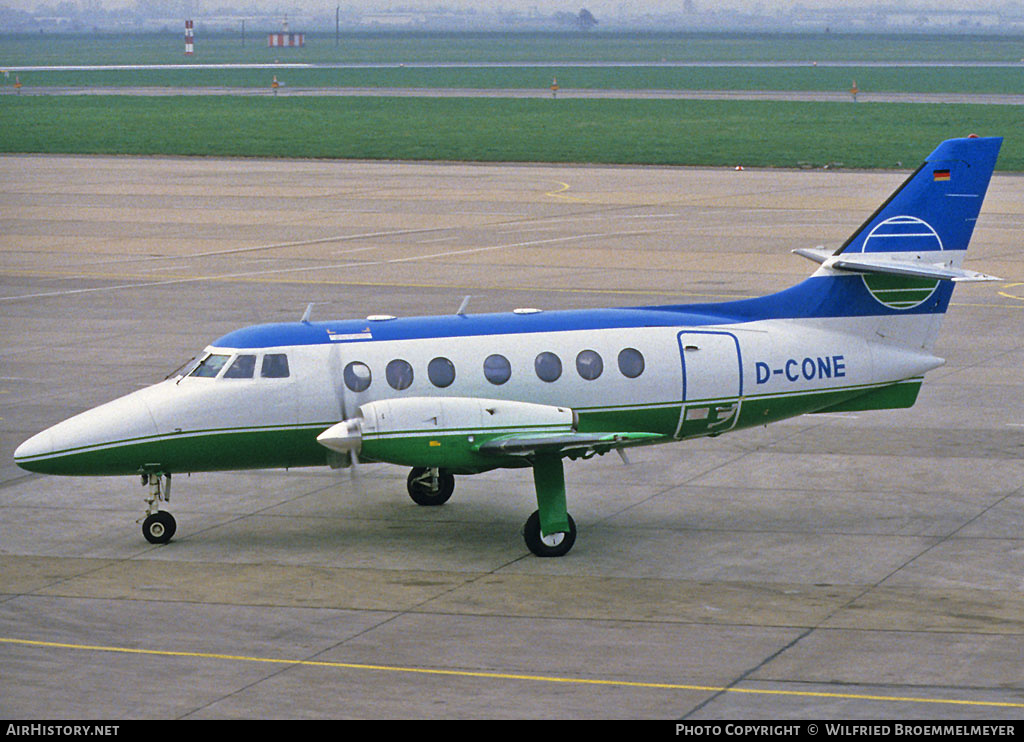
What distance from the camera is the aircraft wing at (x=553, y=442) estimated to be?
20.6 m

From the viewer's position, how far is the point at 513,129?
100438 millimetres

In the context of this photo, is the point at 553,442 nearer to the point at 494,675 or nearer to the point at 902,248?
the point at 494,675

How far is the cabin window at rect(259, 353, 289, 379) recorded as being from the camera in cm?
2209

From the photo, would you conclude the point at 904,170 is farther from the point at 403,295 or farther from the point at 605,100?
the point at 605,100

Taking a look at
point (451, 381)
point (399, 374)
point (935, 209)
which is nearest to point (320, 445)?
point (399, 374)

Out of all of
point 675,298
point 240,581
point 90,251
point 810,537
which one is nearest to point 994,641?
point 810,537

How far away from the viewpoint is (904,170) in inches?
2982

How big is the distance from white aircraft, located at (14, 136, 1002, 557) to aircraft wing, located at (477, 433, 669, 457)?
0.03m

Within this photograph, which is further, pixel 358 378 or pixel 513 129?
pixel 513 129

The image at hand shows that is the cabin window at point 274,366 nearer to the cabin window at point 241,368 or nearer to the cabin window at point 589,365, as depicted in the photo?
the cabin window at point 241,368

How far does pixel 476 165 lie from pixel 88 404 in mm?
51245

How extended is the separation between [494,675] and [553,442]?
4.35 m

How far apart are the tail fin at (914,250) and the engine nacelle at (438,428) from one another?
5.26 metres

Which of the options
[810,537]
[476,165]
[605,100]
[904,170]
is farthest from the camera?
[605,100]
